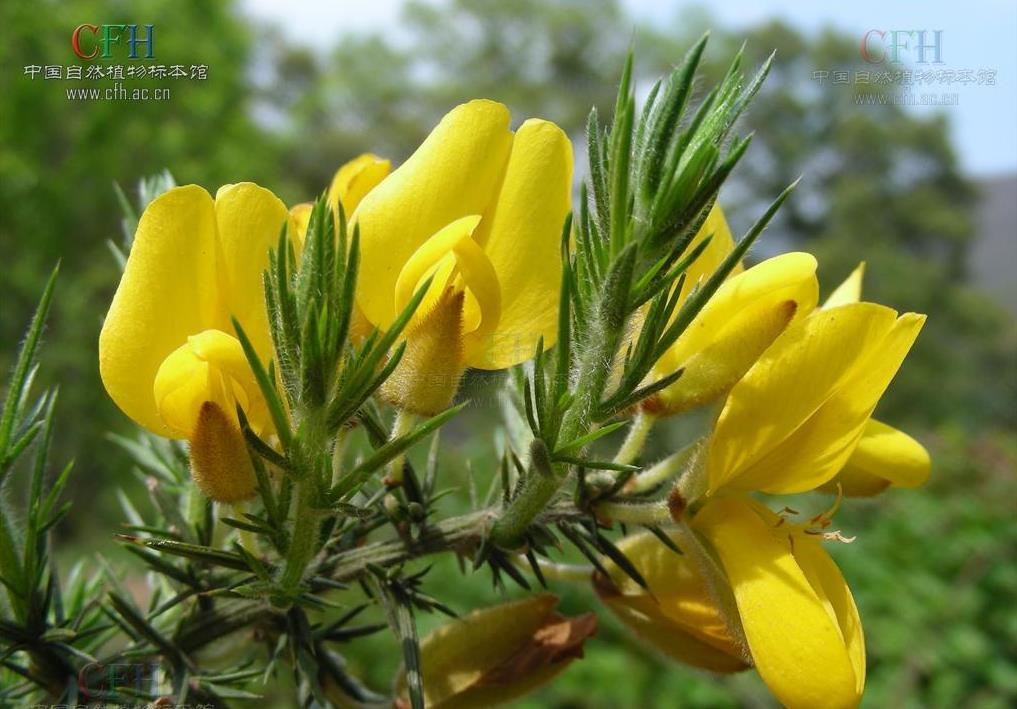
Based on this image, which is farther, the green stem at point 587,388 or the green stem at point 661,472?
the green stem at point 661,472

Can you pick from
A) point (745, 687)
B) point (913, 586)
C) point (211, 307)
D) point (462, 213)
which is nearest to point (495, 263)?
point (462, 213)

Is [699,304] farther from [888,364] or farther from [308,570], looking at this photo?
[308,570]

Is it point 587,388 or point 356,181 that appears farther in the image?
point 356,181

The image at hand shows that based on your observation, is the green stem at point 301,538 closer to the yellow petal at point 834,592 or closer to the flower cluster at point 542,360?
the flower cluster at point 542,360

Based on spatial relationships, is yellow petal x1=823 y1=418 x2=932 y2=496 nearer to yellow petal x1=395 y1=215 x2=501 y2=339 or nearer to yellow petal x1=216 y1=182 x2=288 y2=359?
yellow petal x1=395 y1=215 x2=501 y2=339

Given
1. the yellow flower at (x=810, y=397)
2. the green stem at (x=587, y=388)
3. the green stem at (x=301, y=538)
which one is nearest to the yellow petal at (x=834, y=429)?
the yellow flower at (x=810, y=397)

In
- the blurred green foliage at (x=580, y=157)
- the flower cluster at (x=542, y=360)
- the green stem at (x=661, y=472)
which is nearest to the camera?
the flower cluster at (x=542, y=360)

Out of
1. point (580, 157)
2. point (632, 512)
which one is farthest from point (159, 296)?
point (580, 157)

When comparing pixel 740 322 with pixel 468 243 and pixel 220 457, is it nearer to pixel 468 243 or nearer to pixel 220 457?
pixel 468 243
